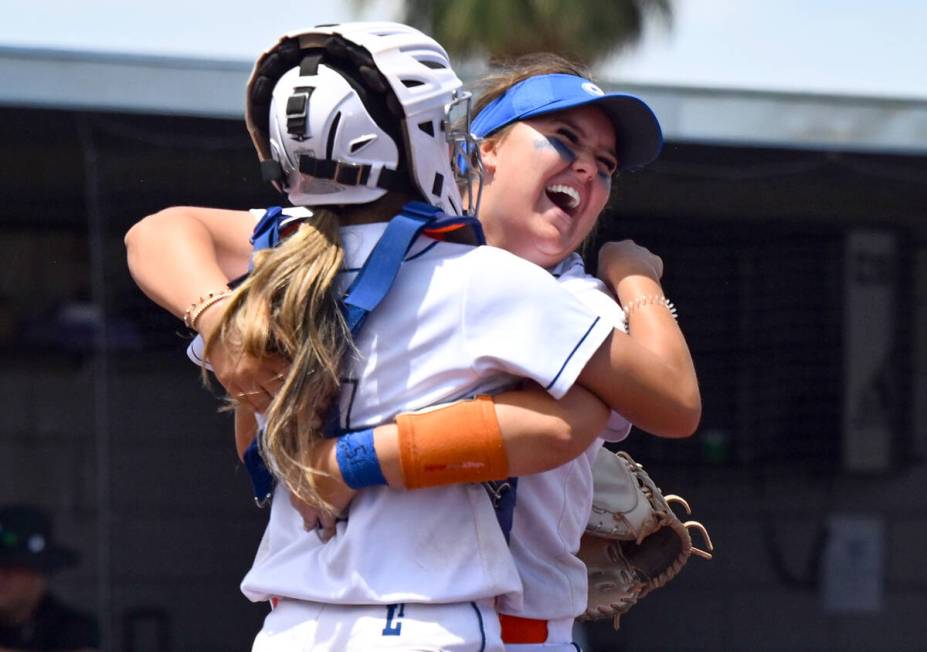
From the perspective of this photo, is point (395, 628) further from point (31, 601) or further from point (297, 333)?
point (31, 601)

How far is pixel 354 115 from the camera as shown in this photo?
5.69ft

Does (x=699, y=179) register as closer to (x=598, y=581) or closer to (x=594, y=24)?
(x=598, y=581)

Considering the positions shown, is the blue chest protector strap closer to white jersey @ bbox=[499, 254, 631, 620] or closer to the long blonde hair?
the long blonde hair

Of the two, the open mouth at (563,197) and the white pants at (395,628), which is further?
the open mouth at (563,197)

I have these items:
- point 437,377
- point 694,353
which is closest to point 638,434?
point 694,353

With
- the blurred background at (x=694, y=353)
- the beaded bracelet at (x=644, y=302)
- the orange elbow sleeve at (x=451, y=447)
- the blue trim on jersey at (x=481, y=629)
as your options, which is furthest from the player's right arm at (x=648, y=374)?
the blurred background at (x=694, y=353)

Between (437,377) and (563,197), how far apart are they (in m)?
0.57

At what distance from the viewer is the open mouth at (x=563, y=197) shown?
2.16 metres

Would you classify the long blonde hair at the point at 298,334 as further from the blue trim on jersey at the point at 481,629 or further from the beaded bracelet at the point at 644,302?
the beaded bracelet at the point at 644,302

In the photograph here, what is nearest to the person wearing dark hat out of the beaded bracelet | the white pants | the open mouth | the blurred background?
the blurred background

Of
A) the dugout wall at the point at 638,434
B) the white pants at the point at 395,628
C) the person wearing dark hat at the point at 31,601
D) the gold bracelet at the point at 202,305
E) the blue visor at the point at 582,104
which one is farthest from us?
the dugout wall at the point at 638,434

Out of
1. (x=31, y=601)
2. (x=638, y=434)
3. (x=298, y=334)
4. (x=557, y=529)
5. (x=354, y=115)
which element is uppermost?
(x=354, y=115)

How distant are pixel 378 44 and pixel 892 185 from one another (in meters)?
5.24

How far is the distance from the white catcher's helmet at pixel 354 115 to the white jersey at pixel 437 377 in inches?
3.1
